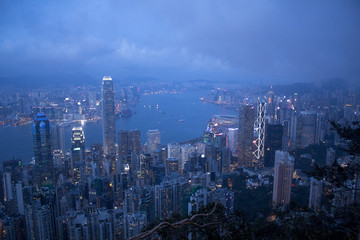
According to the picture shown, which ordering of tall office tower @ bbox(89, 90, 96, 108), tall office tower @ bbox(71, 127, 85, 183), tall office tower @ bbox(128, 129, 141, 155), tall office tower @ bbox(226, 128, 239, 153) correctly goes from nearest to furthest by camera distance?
tall office tower @ bbox(71, 127, 85, 183), tall office tower @ bbox(89, 90, 96, 108), tall office tower @ bbox(128, 129, 141, 155), tall office tower @ bbox(226, 128, 239, 153)

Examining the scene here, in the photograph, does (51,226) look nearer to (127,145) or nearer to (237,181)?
(237,181)

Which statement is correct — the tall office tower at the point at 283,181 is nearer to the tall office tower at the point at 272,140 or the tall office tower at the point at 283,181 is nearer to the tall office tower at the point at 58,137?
the tall office tower at the point at 272,140

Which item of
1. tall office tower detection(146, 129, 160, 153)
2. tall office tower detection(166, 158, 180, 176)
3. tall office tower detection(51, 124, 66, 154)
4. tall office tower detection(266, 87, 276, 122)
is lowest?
tall office tower detection(166, 158, 180, 176)

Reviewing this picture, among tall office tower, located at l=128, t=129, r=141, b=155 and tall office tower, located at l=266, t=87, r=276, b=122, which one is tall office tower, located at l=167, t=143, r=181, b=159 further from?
tall office tower, located at l=266, t=87, r=276, b=122

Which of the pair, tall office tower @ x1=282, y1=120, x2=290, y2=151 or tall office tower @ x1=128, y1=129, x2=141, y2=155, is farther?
tall office tower @ x1=128, y1=129, x2=141, y2=155

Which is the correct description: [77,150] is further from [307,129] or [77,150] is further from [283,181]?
[307,129]

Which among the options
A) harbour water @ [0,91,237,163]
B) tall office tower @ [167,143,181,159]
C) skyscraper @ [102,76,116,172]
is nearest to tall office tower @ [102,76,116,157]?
skyscraper @ [102,76,116,172]

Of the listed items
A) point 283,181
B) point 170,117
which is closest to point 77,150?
point 170,117

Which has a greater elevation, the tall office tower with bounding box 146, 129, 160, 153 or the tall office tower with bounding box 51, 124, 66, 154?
the tall office tower with bounding box 51, 124, 66, 154
